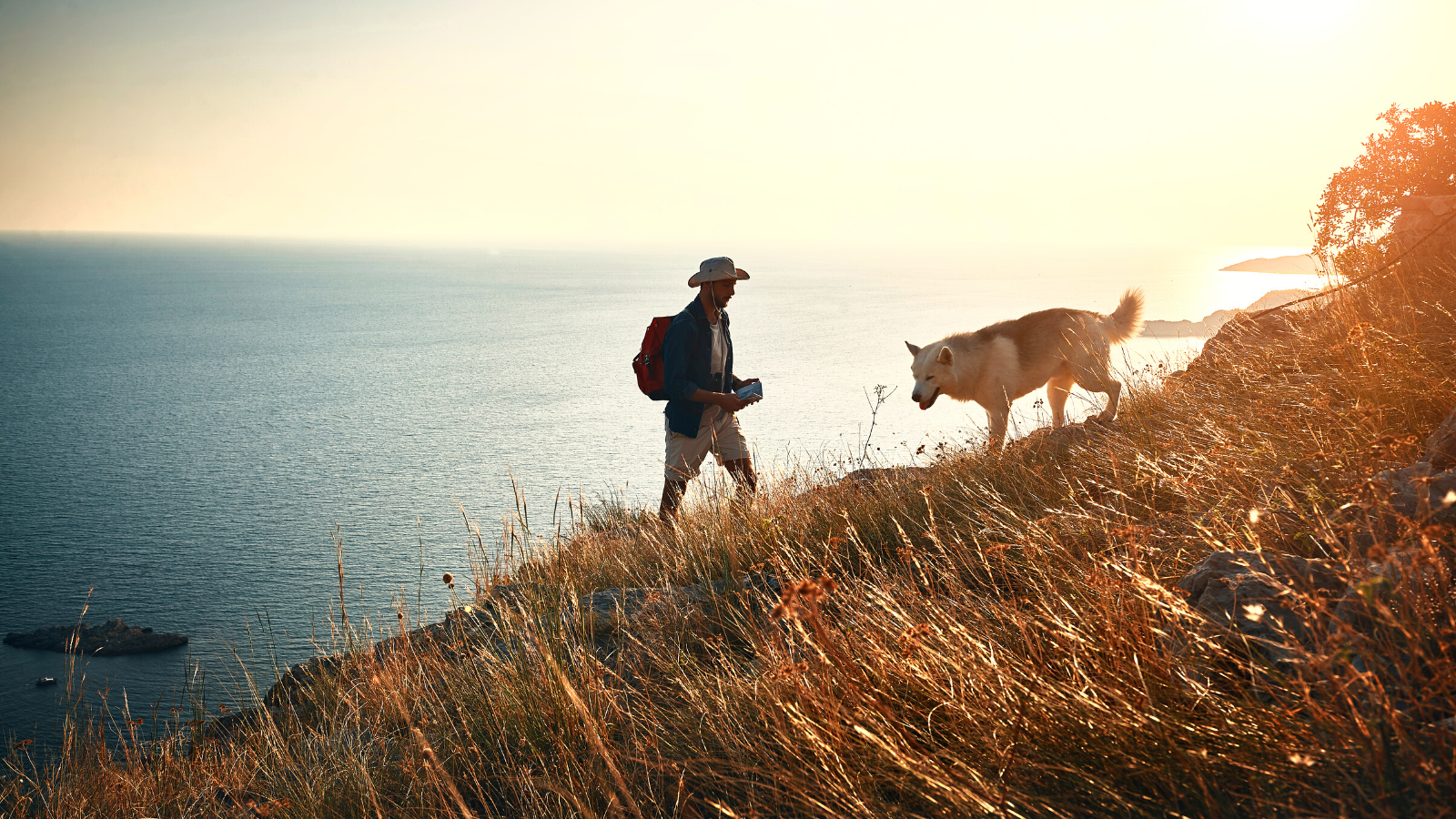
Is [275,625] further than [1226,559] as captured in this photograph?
Yes

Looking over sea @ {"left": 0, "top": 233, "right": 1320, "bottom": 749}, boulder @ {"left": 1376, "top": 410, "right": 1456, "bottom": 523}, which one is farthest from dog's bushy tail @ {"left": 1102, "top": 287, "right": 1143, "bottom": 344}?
boulder @ {"left": 1376, "top": 410, "right": 1456, "bottom": 523}

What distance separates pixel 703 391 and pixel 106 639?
1635cm

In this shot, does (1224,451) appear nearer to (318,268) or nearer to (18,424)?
(18,424)

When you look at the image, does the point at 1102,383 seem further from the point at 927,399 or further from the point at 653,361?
the point at 653,361

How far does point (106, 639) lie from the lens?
1555 centimetres

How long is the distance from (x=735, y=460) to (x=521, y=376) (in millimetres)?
42798

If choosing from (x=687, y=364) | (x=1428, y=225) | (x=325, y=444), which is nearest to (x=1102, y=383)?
(x=1428, y=225)

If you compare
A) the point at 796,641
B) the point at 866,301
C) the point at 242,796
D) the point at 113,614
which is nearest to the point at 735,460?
the point at 796,641

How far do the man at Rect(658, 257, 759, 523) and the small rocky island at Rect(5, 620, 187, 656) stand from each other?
14942 millimetres

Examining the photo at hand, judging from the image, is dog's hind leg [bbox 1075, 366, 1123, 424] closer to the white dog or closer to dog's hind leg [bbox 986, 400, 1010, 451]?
the white dog

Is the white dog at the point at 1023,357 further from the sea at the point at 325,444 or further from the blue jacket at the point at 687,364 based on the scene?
the blue jacket at the point at 687,364

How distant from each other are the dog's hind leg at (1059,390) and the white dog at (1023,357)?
3 centimetres

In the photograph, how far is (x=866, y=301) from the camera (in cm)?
8769

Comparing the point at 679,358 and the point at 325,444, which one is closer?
the point at 679,358
